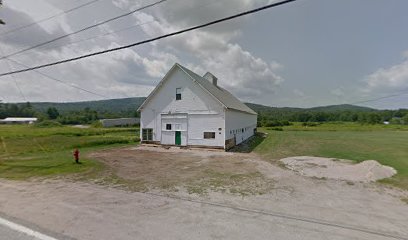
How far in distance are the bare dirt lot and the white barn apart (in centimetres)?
1036

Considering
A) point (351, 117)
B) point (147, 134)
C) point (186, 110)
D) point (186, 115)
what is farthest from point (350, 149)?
point (351, 117)

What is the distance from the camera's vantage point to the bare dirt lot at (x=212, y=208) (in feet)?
17.1

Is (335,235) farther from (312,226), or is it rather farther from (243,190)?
(243,190)

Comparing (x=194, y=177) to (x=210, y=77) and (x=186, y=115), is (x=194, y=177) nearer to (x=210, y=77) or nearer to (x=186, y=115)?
(x=186, y=115)

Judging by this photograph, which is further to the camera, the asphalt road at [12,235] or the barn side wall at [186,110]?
the barn side wall at [186,110]

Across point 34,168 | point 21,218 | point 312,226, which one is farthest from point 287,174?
point 34,168

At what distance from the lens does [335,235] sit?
5.08m

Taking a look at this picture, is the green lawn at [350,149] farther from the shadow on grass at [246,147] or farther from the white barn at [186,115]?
the white barn at [186,115]

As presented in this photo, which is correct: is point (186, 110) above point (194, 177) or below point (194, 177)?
above

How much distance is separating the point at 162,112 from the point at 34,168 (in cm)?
Answer: 1262

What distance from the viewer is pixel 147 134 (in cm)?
2469

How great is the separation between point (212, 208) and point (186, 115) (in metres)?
16.1

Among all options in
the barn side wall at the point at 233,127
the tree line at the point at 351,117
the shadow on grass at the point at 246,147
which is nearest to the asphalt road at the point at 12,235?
the barn side wall at the point at 233,127

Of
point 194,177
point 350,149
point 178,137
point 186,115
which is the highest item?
point 186,115
